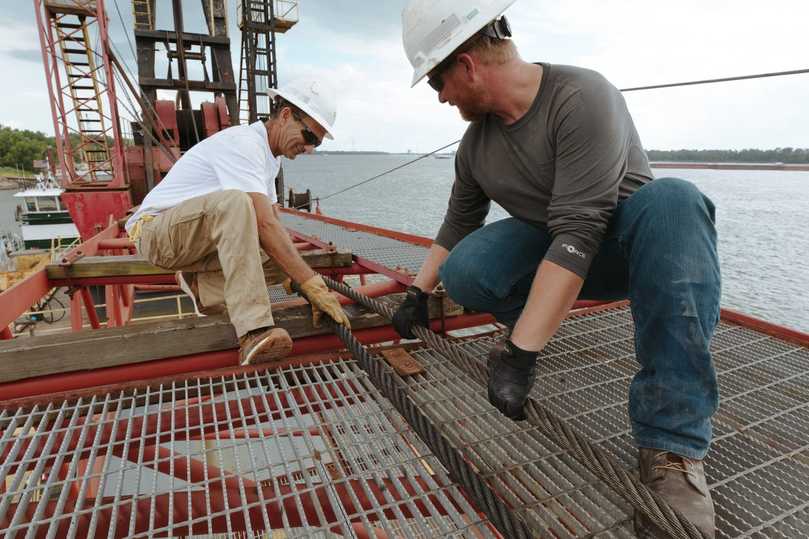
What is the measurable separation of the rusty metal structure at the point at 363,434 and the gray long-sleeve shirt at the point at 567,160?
0.64 metres

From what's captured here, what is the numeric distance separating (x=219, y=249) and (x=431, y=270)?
1.21 m

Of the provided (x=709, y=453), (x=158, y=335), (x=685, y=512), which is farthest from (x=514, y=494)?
(x=158, y=335)

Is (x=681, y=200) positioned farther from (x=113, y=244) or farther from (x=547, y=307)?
(x=113, y=244)

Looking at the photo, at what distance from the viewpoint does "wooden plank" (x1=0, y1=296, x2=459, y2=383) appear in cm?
203

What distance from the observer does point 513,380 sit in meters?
1.58

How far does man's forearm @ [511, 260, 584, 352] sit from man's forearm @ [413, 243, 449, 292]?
100cm

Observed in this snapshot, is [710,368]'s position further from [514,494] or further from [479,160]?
[479,160]

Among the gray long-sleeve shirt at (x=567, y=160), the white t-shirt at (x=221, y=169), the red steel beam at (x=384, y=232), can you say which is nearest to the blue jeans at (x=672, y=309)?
the gray long-sleeve shirt at (x=567, y=160)

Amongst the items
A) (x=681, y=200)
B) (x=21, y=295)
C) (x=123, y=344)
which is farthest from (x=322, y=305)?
(x=21, y=295)

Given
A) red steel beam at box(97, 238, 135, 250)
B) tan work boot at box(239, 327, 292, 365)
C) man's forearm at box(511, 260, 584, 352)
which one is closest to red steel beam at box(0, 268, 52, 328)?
red steel beam at box(97, 238, 135, 250)

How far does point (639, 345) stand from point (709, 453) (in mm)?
557

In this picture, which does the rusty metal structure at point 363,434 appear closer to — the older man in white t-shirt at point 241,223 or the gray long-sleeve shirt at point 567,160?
the older man in white t-shirt at point 241,223

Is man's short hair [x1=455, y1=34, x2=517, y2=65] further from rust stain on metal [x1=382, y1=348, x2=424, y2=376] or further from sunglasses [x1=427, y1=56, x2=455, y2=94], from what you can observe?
rust stain on metal [x1=382, y1=348, x2=424, y2=376]

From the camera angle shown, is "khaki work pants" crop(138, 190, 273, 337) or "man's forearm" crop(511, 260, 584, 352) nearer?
"man's forearm" crop(511, 260, 584, 352)
